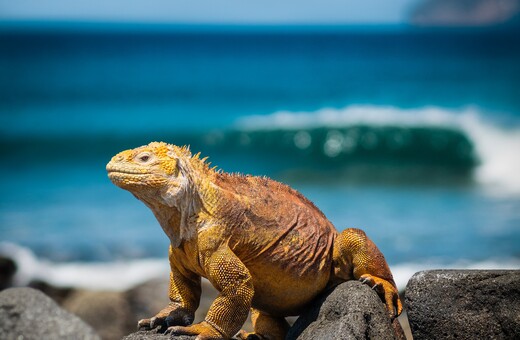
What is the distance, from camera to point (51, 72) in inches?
Answer: 1563

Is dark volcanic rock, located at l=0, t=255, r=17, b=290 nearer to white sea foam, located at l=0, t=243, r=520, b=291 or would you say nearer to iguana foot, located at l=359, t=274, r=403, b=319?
white sea foam, located at l=0, t=243, r=520, b=291

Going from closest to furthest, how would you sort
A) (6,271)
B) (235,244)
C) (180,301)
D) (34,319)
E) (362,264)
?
1. (235,244)
2. (180,301)
3. (362,264)
4. (34,319)
5. (6,271)

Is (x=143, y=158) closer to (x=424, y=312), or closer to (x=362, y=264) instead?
(x=362, y=264)

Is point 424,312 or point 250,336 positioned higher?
point 424,312

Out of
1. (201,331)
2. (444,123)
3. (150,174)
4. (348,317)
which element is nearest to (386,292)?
(348,317)

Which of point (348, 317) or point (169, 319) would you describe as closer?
point (348, 317)

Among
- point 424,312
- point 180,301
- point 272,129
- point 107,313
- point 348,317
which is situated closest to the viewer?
point 348,317

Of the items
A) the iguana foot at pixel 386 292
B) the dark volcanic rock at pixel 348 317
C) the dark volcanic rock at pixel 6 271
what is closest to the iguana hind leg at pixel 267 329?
the dark volcanic rock at pixel 348 317

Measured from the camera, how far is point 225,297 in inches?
225

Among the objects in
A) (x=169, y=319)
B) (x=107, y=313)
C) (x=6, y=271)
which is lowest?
(x=169, y=319)

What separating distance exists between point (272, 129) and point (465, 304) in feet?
78.8

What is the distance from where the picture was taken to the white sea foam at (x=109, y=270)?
14930 millimetres

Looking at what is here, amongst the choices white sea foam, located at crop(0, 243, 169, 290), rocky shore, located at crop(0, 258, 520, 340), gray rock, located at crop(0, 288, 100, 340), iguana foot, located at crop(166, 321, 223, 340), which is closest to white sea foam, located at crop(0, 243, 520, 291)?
white sea foam, located at crop(0, 243, 169, 290)

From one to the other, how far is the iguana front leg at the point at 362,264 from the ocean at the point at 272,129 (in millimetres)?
8130
